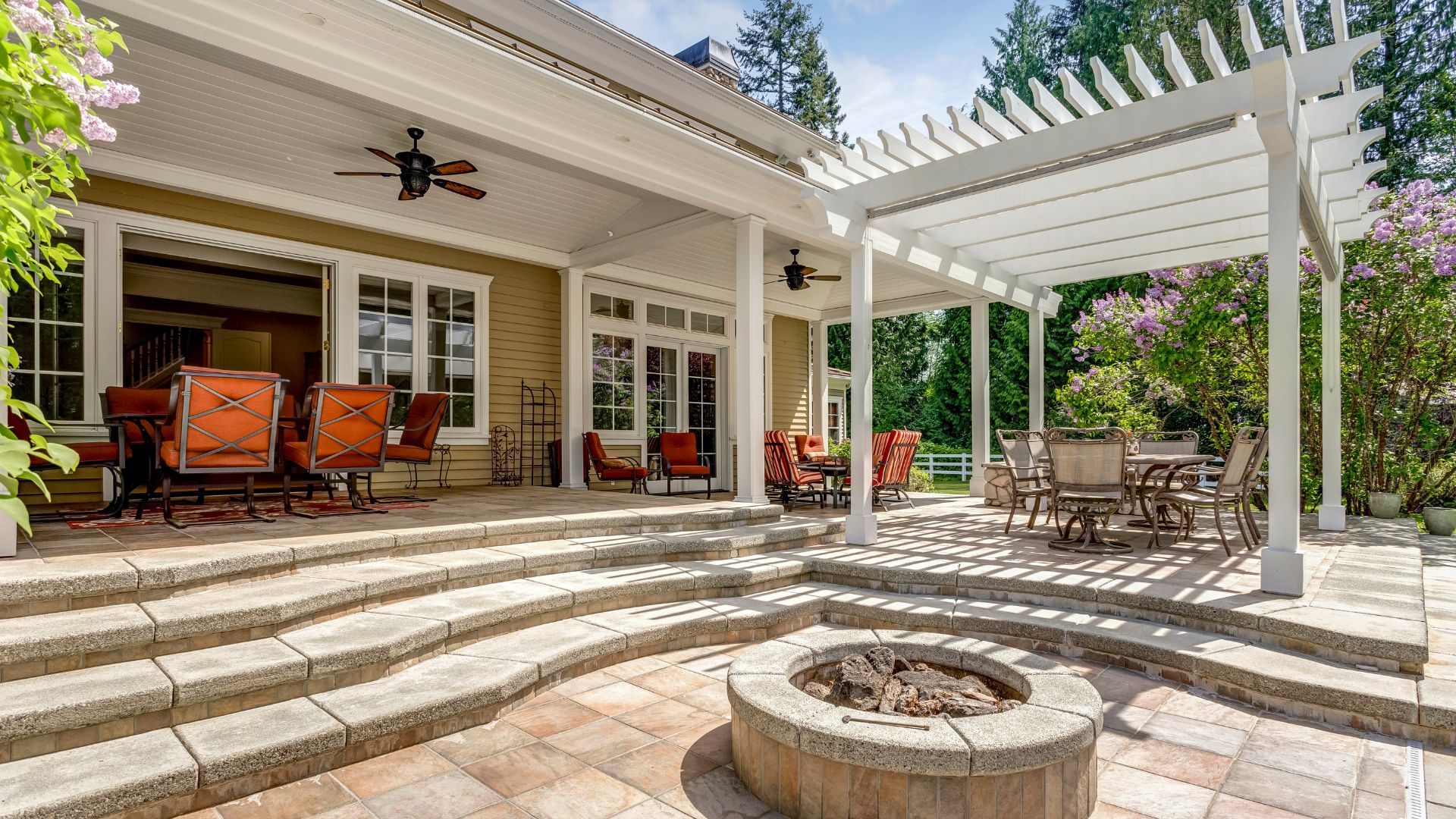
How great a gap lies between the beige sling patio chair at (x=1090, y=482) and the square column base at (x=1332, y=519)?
2319 mm

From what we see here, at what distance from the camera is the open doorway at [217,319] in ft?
28.1

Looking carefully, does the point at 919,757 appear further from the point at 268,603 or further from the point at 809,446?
the point at 809,446

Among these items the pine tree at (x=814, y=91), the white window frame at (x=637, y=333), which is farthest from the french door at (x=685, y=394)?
the pine tree at (x=814, y=91)

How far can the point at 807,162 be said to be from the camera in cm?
521

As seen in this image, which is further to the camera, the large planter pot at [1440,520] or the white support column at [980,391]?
the white support column at [980,391]

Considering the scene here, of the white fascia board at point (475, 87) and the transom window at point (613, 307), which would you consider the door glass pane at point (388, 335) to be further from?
the white fascia board at point (475, 87)

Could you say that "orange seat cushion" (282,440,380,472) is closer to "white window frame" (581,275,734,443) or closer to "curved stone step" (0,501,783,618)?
"curved stone step" (0,501,783,618)

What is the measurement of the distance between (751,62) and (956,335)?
412 inches

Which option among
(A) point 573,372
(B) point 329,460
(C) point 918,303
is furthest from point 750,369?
(C) point 918,303

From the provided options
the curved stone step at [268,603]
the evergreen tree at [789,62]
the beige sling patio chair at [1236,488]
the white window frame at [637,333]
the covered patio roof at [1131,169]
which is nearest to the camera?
the curved stone step at [268,603]

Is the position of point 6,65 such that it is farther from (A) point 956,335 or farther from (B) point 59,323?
(A) point 956,335

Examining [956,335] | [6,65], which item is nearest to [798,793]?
[6,65]

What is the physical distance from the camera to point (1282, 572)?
12.2 feet

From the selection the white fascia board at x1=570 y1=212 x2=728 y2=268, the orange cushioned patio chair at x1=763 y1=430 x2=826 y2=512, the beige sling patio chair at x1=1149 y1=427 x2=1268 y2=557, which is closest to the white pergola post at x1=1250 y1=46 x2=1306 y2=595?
the beige sling patio chair at x1=1149 y1=427 x2=1268 y2=557
